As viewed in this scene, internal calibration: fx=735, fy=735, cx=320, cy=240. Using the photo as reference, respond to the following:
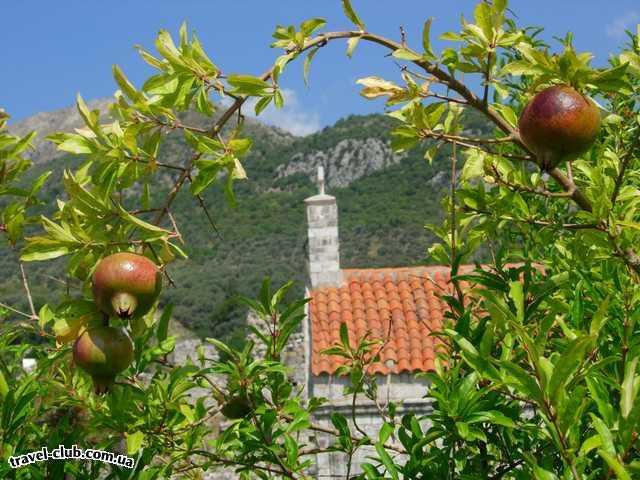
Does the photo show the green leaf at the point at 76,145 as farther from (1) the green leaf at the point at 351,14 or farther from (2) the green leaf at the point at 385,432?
(2) the green leaf at the point at 385,432

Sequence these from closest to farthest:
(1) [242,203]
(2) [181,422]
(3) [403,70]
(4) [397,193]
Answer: (3) [403,70]
(2) [181,422]
(4) [397,193]
(1) [242,203]

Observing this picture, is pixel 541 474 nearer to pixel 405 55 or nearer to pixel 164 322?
pixel 405 55

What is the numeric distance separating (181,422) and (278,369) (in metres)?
0.40

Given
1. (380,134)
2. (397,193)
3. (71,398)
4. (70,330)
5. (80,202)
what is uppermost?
(380,134)

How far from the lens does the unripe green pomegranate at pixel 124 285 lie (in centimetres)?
109

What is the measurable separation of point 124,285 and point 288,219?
42.2 m

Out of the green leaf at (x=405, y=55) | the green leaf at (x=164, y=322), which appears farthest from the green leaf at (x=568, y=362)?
the green leaf at (x=164, y=322)

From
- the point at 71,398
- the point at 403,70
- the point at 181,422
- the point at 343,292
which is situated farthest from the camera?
the point at 343,292

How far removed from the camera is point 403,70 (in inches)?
57.0

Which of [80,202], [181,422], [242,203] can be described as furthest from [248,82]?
[242,203]

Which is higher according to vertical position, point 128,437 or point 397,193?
point 397,193

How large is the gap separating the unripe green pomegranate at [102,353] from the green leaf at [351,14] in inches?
26.5

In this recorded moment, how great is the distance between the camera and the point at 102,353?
1134 mm

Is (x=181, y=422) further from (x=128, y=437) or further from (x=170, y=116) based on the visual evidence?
(x=170, y=116)
